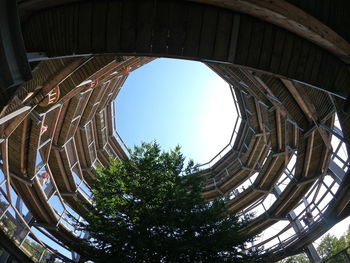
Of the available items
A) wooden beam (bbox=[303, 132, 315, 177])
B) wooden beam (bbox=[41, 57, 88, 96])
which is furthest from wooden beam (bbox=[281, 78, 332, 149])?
wooden beam (bbox=[41, 57, 88, 96])

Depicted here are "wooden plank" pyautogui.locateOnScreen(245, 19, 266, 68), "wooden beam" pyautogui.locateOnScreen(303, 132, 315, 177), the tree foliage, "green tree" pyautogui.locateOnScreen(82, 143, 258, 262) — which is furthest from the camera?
the tree foliage

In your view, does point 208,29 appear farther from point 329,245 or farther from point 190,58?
point 329,245

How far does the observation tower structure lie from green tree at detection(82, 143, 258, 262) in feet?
5.87

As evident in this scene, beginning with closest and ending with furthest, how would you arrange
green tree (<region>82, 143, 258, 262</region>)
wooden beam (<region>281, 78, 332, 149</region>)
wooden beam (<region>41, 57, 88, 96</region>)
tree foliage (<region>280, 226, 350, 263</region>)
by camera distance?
wooden beam (<region>41, 57, 88, 96</region>) → green tree (<region>82, 143, 258, 262</region>) → wooden beam (<region>281, 78, 332, 149</region>) → tree foliage (<region>280, 226, 350, 263</region>)

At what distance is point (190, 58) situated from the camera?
4844 mm

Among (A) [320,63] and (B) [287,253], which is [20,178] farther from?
(B) [287,253]

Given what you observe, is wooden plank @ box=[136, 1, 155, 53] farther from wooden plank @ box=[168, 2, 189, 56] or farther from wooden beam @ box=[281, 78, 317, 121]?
wooden beam @ box=[281, 78, 317, 121]

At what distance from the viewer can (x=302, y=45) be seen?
187 inches

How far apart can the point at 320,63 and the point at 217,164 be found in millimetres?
21058

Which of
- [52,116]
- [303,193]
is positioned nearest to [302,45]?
[52,116]

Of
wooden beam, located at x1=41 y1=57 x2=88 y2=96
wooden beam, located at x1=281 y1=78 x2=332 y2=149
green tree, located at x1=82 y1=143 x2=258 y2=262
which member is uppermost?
wooden beam, located at x1=281 y1=78 x2=332 y2=149

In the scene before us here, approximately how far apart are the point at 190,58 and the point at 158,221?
5.59 m

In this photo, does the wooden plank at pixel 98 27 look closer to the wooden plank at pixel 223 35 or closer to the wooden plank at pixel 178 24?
the wooden plank at pixel 178 24

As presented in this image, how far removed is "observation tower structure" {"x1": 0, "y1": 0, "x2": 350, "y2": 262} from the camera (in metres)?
4.45
